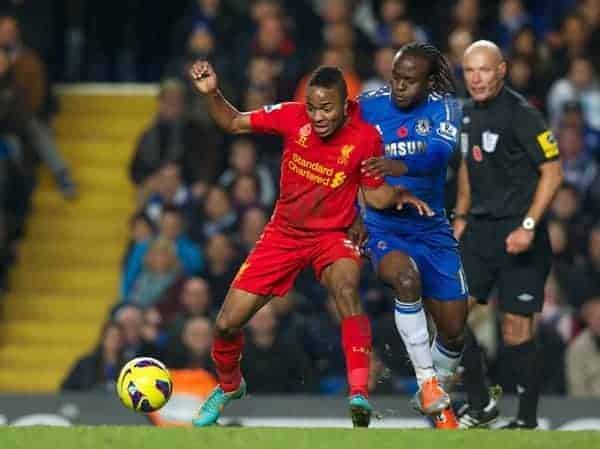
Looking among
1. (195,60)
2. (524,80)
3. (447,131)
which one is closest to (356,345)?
(447,131)

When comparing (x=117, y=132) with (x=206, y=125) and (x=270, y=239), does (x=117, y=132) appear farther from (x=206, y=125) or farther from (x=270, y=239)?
(x=270, y=239)

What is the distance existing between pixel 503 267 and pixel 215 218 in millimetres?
4474

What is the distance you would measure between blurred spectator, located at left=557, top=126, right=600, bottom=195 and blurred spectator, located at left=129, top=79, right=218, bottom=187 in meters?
2.89

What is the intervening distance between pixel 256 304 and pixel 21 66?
662 cm

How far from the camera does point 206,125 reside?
16281 mm

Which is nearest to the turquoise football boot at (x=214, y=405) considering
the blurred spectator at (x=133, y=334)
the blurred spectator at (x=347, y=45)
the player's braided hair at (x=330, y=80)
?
the player's braided hair at (x=330, y=80)

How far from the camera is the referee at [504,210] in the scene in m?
11.3

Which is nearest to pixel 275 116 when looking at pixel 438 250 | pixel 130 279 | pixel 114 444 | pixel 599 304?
pixel 438 250

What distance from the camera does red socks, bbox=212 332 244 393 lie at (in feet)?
35.1

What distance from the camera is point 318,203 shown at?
10.4 meters

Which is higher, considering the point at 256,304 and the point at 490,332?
the point at 256,304

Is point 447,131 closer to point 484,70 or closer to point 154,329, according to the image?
point 484,70

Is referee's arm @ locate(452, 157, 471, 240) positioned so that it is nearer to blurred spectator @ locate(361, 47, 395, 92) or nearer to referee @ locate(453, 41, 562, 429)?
referee @ locate(453, 41, 562, 429)

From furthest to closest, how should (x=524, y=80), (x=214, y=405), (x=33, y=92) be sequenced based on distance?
(x=33, y=92) < (x=524, y=80) < (x=214, y=405)
